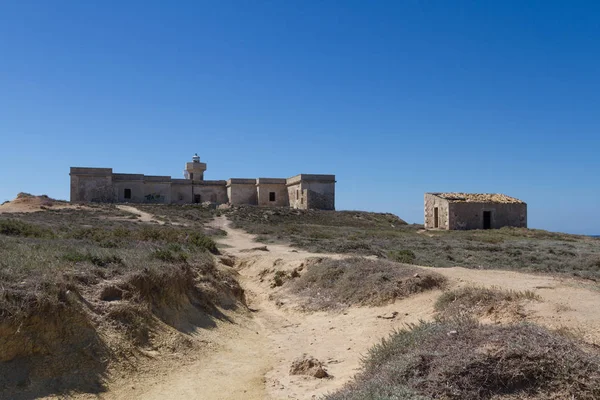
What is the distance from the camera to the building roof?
35906mm

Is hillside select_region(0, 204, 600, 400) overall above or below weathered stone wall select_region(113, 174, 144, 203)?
below

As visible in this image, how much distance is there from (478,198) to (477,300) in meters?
29.3

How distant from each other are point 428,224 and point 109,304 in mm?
33086

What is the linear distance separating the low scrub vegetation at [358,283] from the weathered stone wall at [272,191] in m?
34.3

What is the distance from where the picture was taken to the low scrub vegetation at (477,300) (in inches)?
355

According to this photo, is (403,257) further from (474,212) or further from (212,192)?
(212,192)

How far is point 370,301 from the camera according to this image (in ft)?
38.2

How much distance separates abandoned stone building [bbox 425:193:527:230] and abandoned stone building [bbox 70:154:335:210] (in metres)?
11.7

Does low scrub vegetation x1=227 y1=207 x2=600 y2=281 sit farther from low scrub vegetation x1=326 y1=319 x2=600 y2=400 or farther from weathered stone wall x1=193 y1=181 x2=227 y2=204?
low scrub vegetation x1=326 y1=319 x2=600 y2=400

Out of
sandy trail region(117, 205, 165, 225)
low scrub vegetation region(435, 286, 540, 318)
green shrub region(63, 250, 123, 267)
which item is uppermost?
sandy trail region(117, 205, 165, 225)

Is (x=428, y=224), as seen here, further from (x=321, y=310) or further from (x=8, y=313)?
(x=8, y=313)

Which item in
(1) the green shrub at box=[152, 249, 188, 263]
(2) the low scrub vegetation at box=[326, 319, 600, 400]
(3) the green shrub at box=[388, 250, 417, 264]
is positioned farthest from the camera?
(3) the green shrub at box=[388, 250, 417, 264]

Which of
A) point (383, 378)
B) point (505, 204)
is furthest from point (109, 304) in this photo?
point (505, 204)

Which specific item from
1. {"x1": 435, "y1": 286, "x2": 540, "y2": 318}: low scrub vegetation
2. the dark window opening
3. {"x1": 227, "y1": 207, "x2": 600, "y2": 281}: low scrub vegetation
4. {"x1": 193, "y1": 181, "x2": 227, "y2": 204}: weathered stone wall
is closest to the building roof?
the dark window opening
